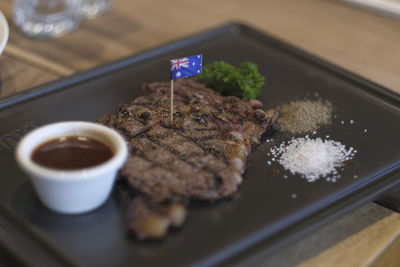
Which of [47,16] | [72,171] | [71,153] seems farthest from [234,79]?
[47,16]

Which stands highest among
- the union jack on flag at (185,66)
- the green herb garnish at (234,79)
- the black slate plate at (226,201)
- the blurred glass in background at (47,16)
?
the union jack on flag at (185,66)

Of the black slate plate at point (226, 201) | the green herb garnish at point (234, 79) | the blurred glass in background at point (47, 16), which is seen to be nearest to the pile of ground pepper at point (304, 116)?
the black slate plate at point (226, 201)

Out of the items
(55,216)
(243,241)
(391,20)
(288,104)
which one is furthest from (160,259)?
(391,20)

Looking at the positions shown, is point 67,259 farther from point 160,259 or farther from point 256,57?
point 256,57

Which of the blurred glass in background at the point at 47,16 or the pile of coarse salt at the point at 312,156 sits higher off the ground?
the pile of coarse salt at the point at 312,156

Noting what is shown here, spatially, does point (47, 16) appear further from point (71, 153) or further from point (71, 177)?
point (71, 177)

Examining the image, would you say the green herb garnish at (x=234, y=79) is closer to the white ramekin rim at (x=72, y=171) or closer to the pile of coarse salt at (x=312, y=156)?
the pile of coarse salt at (x=312, y=156)

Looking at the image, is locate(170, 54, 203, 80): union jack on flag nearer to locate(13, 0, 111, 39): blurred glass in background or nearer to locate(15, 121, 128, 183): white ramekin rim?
locate(15, 121, 128, 183): white ramekin rim

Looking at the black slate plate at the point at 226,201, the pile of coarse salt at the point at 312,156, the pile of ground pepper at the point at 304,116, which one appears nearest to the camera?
the black slate plate at the point at 226,201
